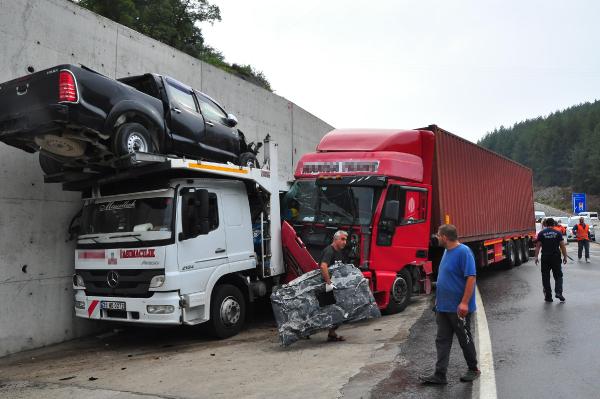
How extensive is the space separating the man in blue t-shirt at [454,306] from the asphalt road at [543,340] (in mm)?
460

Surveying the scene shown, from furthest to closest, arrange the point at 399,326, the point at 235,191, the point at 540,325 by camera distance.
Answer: the point at 235,191, the point at 399,326, the point at 540,325

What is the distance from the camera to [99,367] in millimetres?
6402

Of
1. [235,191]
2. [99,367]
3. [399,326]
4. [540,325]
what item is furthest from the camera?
[235,191]

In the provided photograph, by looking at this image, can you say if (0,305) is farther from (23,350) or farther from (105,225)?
(105,225)

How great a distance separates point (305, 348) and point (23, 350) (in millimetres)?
4426

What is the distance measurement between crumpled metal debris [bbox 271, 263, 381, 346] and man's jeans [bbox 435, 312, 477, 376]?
2086mm

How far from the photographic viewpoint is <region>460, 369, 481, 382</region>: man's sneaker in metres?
4.78

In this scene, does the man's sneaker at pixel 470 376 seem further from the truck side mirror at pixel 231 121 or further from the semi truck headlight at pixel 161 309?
the truck side mirror at pixel 231 121

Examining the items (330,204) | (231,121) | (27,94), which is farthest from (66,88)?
(330,204)

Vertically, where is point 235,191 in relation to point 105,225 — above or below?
above

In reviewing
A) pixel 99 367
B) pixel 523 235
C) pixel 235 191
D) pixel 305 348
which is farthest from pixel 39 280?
pixel 523 235

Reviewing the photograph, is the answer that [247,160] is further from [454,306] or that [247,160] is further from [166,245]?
[454,306]

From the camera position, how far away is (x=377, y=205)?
8.62 m

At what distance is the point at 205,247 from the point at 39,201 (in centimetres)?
295
